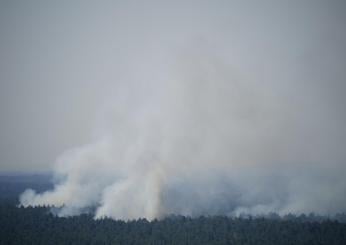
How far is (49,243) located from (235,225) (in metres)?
71.3

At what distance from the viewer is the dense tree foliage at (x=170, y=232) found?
126 metres

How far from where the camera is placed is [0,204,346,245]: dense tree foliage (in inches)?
4948

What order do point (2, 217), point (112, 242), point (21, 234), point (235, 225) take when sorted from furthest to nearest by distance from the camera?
point (2, 217), point (235, 225), point (21, 234), point (112, 242)

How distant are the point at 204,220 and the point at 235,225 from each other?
13.8 metres

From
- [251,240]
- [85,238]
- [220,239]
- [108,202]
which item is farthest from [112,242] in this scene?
[108,202]

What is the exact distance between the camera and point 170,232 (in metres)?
135

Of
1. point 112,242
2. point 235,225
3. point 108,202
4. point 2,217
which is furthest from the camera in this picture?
point 108,202

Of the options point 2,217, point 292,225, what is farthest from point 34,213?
point 292,225

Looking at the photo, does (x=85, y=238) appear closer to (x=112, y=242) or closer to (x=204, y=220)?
(x=112, y=242)

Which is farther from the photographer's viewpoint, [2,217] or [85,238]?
[2,217]

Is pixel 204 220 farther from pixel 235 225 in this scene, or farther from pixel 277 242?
pixel 277 242

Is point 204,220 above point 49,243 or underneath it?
above

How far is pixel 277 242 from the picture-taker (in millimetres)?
124062

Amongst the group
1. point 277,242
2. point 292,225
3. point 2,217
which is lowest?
point 277,242
